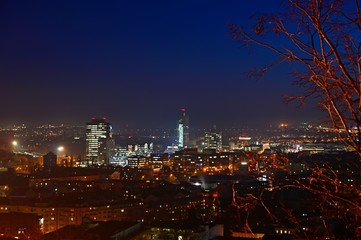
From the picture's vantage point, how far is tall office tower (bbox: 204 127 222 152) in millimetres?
47891

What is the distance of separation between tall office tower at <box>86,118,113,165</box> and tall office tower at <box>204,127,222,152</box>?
918 cm

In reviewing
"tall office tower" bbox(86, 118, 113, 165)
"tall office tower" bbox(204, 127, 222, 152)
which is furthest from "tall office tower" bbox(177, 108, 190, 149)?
"tall office tower" bbox(86, 118, 113, 165)

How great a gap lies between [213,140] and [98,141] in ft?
36.0

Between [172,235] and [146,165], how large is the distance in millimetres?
23134

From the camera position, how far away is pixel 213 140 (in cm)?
4847

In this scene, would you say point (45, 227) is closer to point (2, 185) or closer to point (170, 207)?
point (170, 207)

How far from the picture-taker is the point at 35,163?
1298 inches

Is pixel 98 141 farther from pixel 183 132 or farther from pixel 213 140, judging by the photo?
pixel 183 132

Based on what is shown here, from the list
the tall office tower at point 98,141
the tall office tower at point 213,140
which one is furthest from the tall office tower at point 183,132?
the tall office tower at point 98,141

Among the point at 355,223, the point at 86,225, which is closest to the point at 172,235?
the point at 86,225

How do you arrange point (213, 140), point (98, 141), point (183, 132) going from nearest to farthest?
point (98, 141) < point (213, 140) < point (183, 132)

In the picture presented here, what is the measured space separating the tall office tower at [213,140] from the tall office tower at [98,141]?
9179mm

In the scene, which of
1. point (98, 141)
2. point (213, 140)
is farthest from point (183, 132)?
point (98, 141)

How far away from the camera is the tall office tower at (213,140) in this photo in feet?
157
